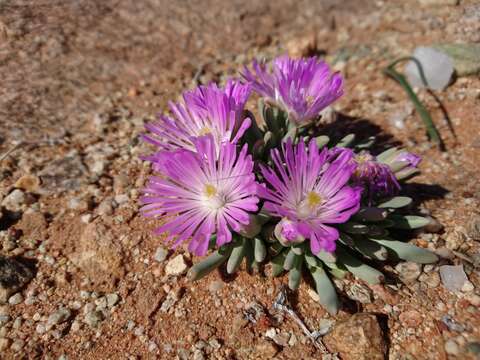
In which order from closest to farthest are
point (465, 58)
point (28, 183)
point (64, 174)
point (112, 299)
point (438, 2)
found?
point (112, 299) < point (28, 183) < point (64, 174) < point (465, 58) < point (438, 2)

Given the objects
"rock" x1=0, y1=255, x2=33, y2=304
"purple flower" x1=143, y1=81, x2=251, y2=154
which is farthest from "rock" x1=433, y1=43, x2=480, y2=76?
"rock" x1=0, y1=255, x2=33, y2=304

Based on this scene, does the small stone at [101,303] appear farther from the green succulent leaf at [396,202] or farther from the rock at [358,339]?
the green succulent leaf at [396,202]

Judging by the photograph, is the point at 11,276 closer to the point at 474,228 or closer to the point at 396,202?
the point at 396,202

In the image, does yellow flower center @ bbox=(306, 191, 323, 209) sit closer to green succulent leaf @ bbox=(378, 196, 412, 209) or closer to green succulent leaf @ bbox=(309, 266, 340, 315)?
green succulent leaf @ bbox=(309, 266, 340, 315)

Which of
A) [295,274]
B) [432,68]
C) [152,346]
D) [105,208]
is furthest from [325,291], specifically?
[432,68]

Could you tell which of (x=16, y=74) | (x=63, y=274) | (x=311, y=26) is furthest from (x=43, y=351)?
(x=311, y=26)

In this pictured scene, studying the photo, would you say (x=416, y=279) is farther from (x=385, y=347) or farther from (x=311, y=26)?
(x=311, y=26)
